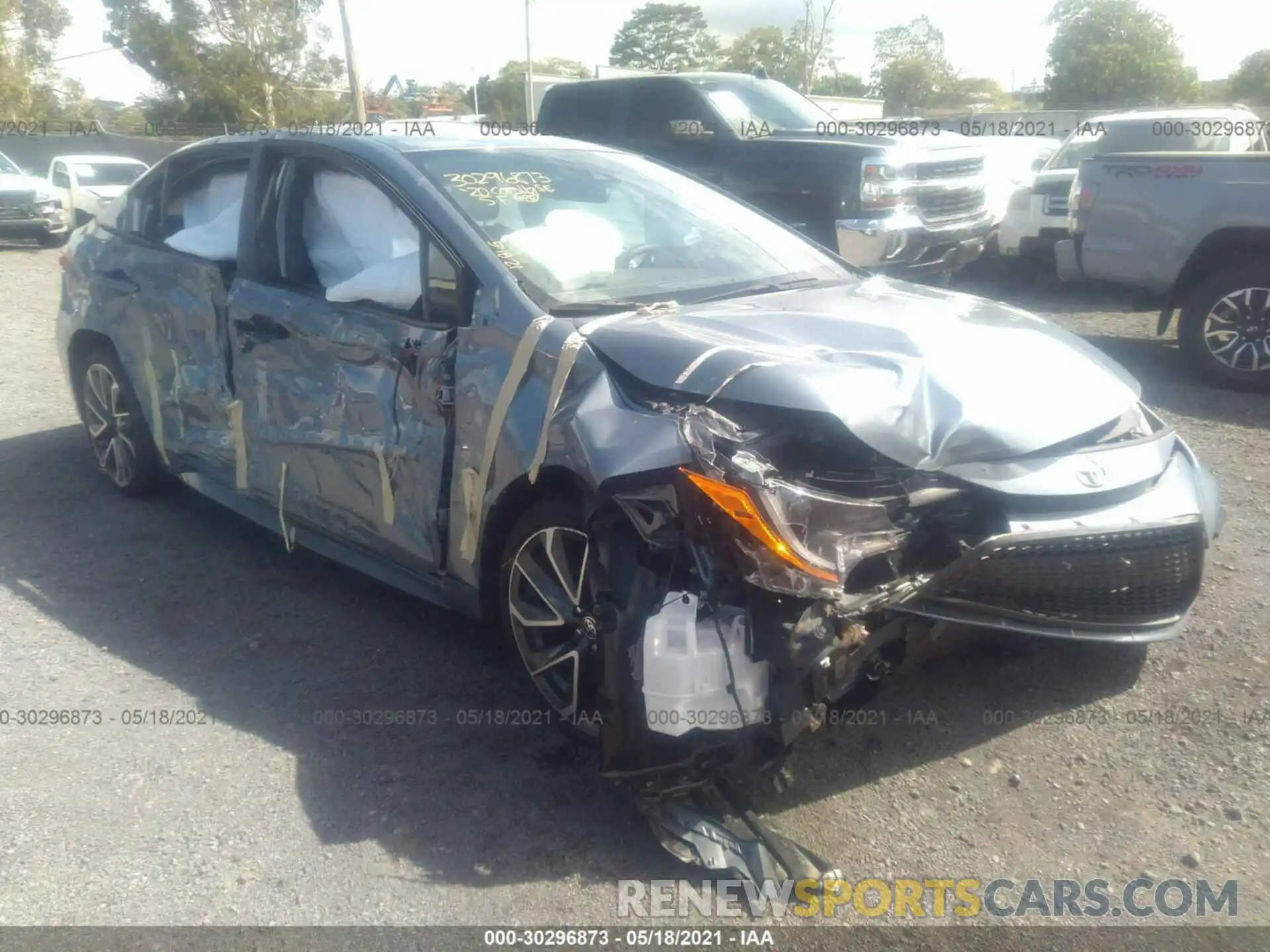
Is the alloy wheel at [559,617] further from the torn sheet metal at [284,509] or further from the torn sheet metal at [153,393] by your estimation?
the torn sheet metal at [153,393]

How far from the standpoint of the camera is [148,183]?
530cm

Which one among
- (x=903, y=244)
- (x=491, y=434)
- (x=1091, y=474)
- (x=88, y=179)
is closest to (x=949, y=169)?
(x=903, y=244)

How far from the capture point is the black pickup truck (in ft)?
28.9

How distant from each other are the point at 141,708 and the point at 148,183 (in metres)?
2.79

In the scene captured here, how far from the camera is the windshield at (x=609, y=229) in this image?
360 cm

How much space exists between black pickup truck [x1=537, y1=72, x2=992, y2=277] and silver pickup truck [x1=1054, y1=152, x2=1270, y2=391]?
1.68 metres

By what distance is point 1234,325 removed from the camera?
22.7ft

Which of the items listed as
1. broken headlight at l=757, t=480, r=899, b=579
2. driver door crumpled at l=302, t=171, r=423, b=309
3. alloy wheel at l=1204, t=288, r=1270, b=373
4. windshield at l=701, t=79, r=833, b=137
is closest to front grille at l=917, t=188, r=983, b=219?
windshield at l=701, t=79, r=833, b=137

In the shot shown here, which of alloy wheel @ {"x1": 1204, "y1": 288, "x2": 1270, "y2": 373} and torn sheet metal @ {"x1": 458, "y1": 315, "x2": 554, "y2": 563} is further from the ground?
torn sheet metal @ {"x1": 458, "y1": 315, "x2": 554, "y2": 563}

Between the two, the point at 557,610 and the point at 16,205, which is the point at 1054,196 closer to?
the point at 557,610

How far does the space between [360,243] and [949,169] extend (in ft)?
22.4

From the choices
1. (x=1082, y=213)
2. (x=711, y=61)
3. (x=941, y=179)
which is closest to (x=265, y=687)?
(x=1082, y=213)

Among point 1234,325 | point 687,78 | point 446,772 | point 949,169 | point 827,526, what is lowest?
point 446,772

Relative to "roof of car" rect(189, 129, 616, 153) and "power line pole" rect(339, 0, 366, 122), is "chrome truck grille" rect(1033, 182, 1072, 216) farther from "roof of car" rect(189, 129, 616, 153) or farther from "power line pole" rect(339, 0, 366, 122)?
"power line pole" rect(339, 0, 366, 122)
